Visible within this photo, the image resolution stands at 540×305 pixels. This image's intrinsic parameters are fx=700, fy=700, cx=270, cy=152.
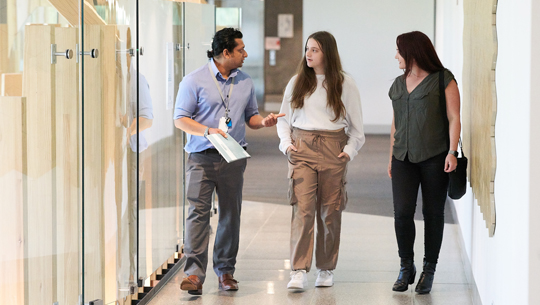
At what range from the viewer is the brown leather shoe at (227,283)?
454 centimetres

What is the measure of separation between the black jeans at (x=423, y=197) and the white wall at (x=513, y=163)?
668mm

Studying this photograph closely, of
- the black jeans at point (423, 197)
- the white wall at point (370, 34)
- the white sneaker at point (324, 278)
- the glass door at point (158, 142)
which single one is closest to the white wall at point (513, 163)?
the black jeans at point (423, 197)

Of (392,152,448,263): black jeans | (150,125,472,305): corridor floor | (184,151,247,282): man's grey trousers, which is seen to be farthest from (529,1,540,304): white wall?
(184,151,247,282): man's grey trousers

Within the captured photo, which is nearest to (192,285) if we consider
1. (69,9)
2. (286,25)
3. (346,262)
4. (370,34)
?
(346,262)

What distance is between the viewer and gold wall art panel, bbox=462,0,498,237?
3258 millimetres

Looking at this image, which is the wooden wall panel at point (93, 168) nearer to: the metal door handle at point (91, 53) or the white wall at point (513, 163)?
the metal door handle at point (91, 53)

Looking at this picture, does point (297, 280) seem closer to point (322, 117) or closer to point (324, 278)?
point (324, 278)

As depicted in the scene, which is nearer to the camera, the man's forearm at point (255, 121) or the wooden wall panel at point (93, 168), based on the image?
the wooden wall panel at point (93, 168)

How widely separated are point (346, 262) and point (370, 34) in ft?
34.5

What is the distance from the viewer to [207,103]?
4.32 m

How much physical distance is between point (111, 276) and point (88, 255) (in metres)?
0.38

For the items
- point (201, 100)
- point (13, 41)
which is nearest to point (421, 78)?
point (201, 100)

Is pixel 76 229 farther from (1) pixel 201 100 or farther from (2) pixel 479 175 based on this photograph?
(2) pixel 479 175

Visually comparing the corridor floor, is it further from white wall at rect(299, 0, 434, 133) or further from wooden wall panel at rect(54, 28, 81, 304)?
white wall at rect(299, 0, 434, 133)
